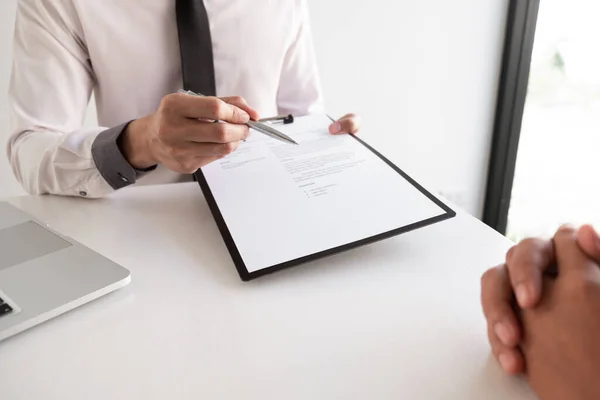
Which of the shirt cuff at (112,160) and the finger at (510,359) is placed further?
the shirt cuff at (112,160)

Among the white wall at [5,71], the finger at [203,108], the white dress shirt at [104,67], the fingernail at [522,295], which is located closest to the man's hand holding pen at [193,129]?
the finger at [203,108]

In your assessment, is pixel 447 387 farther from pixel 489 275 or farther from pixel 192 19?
pixel 192 19

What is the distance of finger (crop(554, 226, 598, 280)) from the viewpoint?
0.40m

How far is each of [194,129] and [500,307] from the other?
384 mm

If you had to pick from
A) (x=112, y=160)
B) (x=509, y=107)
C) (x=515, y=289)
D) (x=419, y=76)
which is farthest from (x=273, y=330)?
(x=509, y=107)

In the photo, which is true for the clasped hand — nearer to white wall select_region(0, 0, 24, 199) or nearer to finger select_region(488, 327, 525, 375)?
finger select_region(488, 327, 525, 375)

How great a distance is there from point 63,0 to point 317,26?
0.76 m

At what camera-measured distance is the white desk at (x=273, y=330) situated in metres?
0.41

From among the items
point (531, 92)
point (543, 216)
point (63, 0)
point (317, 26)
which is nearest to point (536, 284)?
point (63, 0)

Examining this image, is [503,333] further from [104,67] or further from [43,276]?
[104,67]

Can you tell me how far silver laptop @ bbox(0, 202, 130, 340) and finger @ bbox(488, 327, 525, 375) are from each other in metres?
0.36

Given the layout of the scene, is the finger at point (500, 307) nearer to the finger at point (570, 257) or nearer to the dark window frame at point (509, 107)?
the finger at point (570, 257)

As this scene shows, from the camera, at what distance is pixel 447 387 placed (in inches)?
15.8

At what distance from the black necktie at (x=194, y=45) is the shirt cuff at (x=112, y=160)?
0.73 ft
